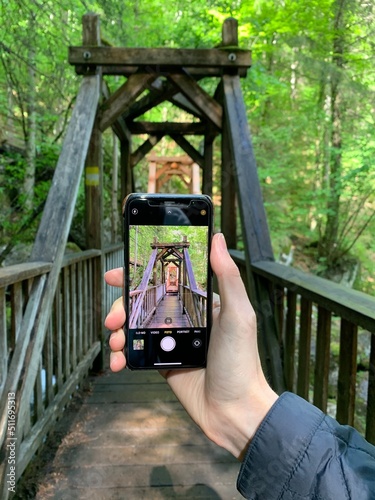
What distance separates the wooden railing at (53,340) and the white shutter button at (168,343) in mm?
840

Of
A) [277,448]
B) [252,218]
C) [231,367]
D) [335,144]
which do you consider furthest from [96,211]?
[335,144]

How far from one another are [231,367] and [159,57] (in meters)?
3.05

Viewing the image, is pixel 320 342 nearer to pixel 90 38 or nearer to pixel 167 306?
pixel 167 306

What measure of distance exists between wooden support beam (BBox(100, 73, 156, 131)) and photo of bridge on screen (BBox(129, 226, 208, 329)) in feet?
9.59

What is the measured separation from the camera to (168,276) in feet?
3.01

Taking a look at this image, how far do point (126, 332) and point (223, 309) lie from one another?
0.25 metres

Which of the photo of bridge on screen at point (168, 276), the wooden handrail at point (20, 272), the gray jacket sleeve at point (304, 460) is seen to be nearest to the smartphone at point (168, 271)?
the photo of bridge on screen at point (168, 276)

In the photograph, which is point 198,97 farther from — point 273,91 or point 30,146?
point 273,91

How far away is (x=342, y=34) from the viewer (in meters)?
4.86

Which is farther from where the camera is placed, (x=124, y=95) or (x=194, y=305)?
(x=124, y=95)

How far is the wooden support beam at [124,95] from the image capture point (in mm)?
3430

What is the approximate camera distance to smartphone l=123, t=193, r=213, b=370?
0.91 meters

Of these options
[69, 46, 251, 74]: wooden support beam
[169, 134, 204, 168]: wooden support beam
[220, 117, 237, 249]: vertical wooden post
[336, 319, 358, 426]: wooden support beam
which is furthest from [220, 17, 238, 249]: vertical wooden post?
[336, 319, 358, 426]: wooden support beam

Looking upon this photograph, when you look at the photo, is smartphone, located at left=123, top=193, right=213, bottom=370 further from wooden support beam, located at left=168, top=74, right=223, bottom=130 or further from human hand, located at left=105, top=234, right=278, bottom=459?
wooden support beam, located at left=168, top=74, right=223, bottom=130
